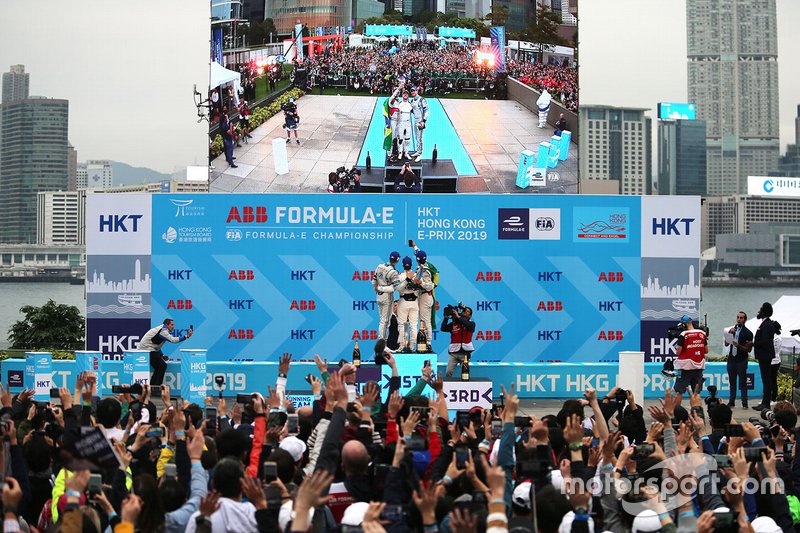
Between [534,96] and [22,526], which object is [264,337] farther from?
[22,526]

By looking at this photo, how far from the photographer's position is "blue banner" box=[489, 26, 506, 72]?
2602 cm

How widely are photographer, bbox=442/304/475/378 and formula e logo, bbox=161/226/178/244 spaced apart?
7184mm

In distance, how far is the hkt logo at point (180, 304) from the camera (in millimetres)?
23234

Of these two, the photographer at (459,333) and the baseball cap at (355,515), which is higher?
the photographer at (459,333)

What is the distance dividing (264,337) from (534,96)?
8.40m

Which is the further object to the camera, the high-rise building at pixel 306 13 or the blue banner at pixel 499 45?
the high-rise building at pixel 306 13

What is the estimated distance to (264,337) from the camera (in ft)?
76.2

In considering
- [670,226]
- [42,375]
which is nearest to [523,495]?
[42,375]

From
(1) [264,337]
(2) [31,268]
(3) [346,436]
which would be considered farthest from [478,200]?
(2) [31,268]

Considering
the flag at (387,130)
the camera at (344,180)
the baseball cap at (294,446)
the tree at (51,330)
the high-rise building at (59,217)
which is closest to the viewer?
the baseball cap at (294,446)

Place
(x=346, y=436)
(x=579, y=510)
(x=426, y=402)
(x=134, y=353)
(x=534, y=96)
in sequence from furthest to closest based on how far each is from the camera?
(x=534, y=96)
(x=134, y=353)
(x=426, y=402)
(x=346, y=436)
(x=579, y=510)

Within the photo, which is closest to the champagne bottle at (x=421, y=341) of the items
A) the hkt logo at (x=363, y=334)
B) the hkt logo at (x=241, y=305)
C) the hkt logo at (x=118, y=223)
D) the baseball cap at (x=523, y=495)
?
the hkt logo at (x=363, y=334)

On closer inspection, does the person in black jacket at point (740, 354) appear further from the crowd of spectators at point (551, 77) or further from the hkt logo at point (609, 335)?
the crowd of spectators at point (551, 77)

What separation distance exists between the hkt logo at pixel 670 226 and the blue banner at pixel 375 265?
20.8 inches
